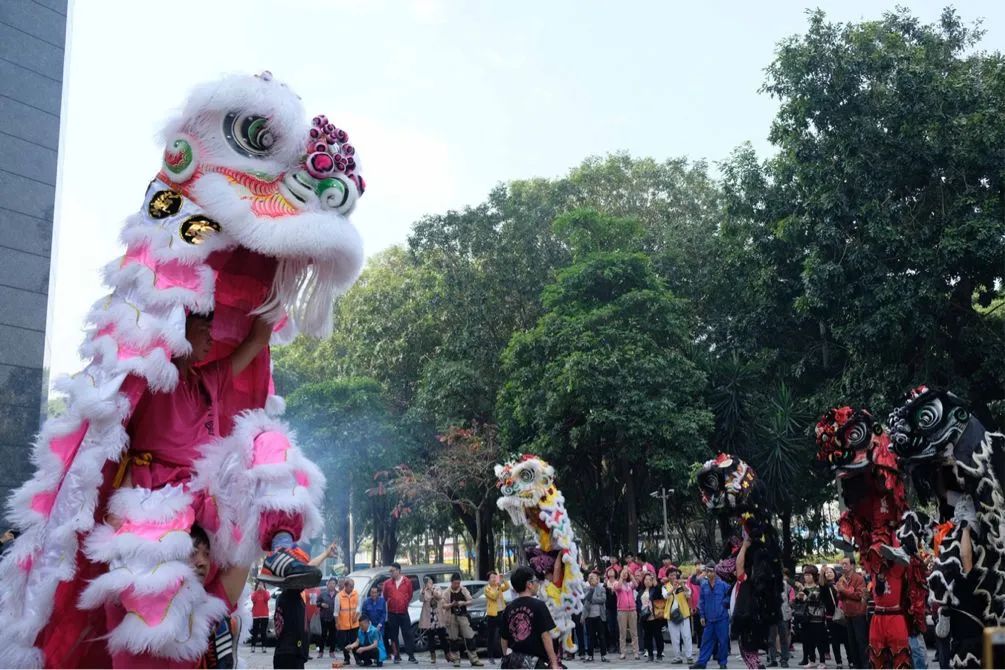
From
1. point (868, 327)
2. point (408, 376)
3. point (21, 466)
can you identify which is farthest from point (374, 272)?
point (21, 466)

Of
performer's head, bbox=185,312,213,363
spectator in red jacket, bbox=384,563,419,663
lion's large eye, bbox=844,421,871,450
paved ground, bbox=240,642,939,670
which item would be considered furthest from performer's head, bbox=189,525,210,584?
spectator in red jacket, bbox=384,563,419,663

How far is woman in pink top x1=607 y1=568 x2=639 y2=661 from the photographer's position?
17172 millimetres

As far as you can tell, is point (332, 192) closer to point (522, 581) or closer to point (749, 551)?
point (522, 581)

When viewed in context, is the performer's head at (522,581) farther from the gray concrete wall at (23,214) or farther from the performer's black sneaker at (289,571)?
the gray concrete wall at (23,214)

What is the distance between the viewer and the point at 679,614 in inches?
628

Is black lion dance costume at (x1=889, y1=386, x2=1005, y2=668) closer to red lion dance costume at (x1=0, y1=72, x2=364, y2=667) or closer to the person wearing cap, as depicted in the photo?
red lion dance costume at (x1=0, y1=72, x2=364, y2=667)

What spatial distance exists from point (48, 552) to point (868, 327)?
60.0ft

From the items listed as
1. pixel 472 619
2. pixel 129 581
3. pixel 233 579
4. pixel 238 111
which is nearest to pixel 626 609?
pixel 472 619

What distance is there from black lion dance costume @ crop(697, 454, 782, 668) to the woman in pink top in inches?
287

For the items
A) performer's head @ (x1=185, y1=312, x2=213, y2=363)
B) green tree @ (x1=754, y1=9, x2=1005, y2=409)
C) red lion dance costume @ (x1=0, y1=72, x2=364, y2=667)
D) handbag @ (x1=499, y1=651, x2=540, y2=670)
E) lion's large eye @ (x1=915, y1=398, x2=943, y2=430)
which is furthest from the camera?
green tree @ (x1=754, y1=9, x2=1005, y2=409)

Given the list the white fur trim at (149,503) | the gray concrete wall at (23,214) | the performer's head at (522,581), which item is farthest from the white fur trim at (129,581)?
the gray concrete wall at (23,214)

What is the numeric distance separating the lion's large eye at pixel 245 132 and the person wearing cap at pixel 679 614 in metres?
13.0

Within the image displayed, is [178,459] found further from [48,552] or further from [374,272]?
[374,272]

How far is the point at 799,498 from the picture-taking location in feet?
81.5
